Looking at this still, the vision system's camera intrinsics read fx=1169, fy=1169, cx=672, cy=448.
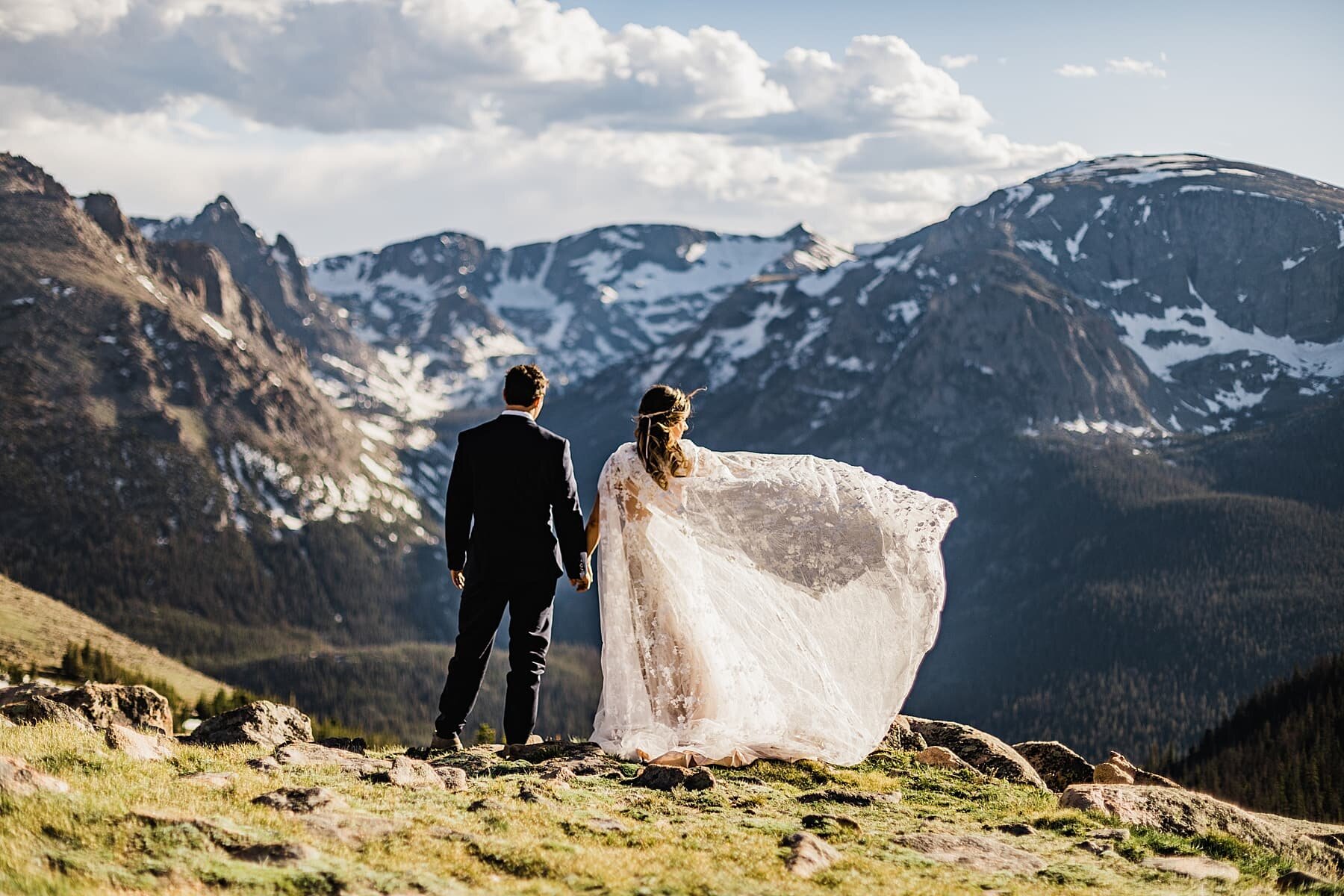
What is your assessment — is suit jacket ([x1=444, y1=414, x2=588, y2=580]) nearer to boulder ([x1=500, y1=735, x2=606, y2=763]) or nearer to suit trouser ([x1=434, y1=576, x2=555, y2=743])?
suit trouser ([x1=434, y1=576, x2=555, y2=743])

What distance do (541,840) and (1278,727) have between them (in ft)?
476

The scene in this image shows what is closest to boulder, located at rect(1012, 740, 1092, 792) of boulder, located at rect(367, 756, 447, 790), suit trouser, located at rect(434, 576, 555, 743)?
suit trouser, located at rect(434, 576, 555, 743)

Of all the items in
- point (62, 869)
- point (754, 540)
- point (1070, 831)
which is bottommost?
point (1070, 831)

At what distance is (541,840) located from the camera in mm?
10773

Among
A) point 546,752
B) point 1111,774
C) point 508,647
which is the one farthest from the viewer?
point 1111,774

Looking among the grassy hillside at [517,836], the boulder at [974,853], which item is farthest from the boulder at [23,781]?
the boulder at [974,853]

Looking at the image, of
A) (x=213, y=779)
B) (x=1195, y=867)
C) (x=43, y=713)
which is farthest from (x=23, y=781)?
(x=1195, y=867)

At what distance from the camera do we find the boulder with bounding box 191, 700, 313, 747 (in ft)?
53.3

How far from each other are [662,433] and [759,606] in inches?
131

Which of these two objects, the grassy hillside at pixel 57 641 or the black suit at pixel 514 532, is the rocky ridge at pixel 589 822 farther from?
the grassy hillside at pixel 57 641

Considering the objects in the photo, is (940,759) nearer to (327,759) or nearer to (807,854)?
(807,854)

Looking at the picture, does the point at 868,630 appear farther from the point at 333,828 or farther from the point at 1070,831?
the point at 333,828

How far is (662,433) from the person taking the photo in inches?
679

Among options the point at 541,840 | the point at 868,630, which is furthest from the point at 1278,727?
the point at 541,840
